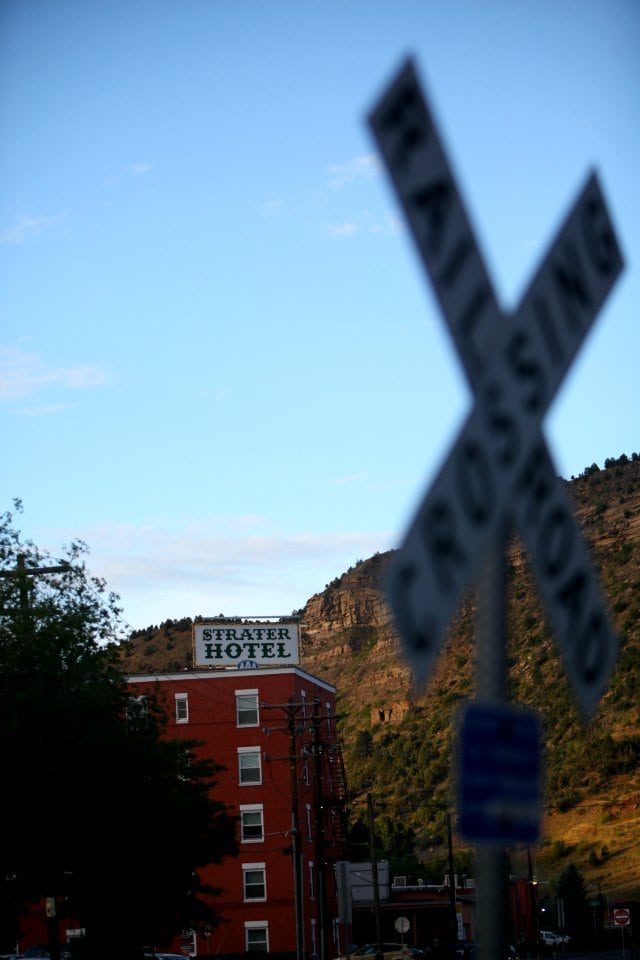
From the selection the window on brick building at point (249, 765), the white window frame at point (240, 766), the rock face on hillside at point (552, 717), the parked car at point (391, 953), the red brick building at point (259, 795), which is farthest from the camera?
the rock face on hillside at point (552, 717)

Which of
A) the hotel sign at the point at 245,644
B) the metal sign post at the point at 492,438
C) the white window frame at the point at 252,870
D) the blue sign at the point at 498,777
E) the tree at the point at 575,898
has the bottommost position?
the tree at the point at 575,898

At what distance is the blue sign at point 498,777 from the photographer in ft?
14.4

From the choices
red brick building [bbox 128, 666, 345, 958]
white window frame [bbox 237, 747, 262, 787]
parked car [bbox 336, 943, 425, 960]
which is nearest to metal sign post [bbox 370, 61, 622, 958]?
parked car [bbox 336, 943, 425, 960]

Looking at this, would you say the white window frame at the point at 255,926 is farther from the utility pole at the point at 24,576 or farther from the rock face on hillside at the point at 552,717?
the utility pole at the point at 24,576

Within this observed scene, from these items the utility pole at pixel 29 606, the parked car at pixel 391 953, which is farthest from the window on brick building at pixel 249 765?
the utility pole at pixel 29 606

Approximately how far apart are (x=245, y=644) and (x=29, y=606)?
1585 inches

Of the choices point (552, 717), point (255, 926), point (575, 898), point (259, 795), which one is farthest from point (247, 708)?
point (552, 717)

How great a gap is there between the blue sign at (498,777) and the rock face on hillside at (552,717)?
213 ft

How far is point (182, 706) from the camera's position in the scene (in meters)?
69.1

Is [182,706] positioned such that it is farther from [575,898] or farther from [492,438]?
[492,438]

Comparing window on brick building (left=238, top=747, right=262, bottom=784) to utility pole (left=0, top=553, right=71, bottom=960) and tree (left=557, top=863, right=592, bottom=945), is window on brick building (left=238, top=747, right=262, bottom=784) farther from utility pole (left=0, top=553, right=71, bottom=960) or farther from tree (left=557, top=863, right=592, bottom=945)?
utility pole (left=0, top=553, right=71, bottom=960)

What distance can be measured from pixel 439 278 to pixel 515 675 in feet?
383

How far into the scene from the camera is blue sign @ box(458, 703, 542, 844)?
4383mm

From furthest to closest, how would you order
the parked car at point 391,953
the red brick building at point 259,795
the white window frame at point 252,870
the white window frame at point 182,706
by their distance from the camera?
the white window frame at point 182,706 → the white window frame at point 252,870 → the red brick building at point 259,795 → the parked car at point 391,953
